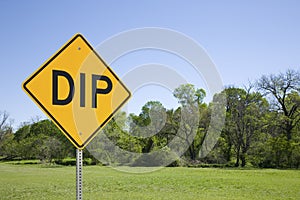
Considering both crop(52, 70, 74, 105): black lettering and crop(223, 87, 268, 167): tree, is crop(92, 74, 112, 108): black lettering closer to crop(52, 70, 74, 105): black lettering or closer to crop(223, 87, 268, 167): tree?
crop(52, 70, 74, 105): black lettering

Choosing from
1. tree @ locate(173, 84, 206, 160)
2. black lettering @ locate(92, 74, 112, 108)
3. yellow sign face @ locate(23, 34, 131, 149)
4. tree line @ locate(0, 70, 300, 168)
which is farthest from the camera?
tree line @ locate(0, 70, 300, 168)

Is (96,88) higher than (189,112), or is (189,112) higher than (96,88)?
(189,112)

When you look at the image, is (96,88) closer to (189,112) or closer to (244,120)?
(189,112)

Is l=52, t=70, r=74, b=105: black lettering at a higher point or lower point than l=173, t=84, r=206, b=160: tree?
lower

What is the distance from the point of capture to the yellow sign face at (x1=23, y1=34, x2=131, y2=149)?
11.7 ft

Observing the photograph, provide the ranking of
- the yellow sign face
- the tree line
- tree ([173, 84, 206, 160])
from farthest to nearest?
the tree line
tree ([173, 84, 206, 160])
the yellow sign face

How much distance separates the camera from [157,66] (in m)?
8.24

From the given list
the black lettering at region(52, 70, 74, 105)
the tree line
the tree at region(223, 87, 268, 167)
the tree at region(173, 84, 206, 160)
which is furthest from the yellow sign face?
the tree at region(223, 87, 268, 167)

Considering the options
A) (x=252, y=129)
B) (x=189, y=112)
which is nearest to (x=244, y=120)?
(x=252, y=129)

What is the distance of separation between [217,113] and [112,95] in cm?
3854

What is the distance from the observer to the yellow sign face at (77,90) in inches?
141

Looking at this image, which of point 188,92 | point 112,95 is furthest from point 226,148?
point 112,95

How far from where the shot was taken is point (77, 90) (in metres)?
3.75

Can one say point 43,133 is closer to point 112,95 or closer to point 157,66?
point 157,66
